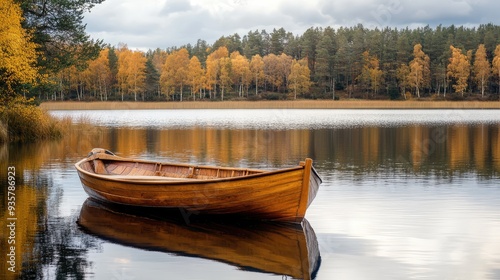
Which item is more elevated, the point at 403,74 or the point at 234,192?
the point at 403,74

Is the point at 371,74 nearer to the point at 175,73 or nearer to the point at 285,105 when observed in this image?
the point at 285,105

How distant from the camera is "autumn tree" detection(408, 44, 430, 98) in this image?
110 meters

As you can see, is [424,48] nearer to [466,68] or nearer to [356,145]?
[466,68]

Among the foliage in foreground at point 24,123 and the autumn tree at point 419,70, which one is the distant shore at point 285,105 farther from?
the foliage in foreground at point 24,123

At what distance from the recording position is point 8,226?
14.2 m

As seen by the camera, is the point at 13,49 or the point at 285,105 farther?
the point at 285,105

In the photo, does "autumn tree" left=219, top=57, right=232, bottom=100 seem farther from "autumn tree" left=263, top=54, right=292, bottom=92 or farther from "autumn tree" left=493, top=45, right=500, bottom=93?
"autumn tree" left=493, top=45, right=500, bottom=93

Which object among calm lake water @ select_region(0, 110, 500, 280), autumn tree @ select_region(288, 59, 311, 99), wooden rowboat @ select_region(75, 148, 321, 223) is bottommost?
calm lake water @ select_region(0, 110, 500, 280)

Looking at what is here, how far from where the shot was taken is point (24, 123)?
113 ft

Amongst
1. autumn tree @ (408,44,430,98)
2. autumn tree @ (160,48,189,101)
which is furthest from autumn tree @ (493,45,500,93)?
autumn tree @ (160,48,189,101)

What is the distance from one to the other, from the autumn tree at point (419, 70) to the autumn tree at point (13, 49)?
85135 mm

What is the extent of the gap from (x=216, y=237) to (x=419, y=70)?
102328 mm

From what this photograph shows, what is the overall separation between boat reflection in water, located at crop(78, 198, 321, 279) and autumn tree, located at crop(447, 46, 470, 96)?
101 metres

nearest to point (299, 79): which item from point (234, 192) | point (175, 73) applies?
point (175, 73)
